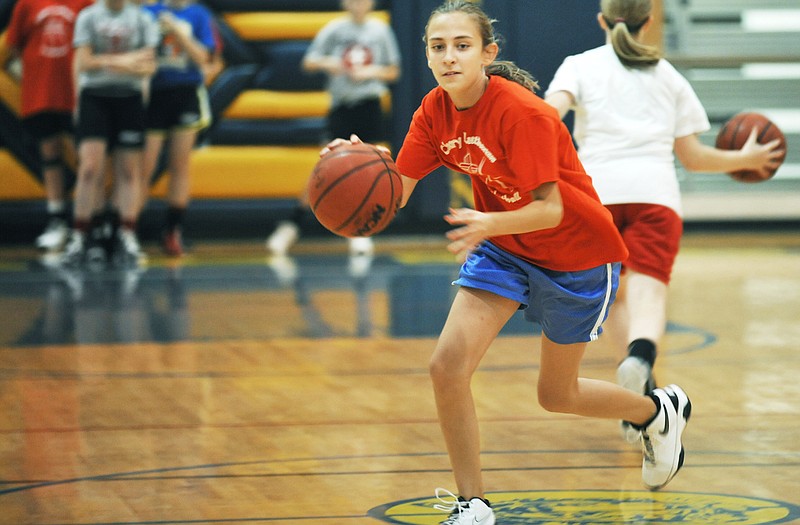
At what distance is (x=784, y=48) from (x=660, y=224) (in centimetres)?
830

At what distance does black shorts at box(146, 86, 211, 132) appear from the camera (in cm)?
941

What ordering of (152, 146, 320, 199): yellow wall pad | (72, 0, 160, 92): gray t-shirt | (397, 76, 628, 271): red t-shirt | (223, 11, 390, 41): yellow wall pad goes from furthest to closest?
1. (223, 11, 390, 41): yellow wall pad
2. (152, 146, 320, 199): yellow wall pad
3. (72, 0, 160, 92): gray t-shirt
4. (397, 76, 628, 271): red t-shirt

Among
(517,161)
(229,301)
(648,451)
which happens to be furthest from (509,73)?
(229,301)

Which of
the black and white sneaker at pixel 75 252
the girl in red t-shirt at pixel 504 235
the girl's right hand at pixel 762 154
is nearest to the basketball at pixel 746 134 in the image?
the girl's right hand at pixel 762 154

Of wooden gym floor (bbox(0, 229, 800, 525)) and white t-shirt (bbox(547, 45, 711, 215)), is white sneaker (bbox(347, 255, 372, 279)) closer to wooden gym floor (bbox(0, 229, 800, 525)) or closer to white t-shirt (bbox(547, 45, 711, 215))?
wooden gym floor (bbox(0, 229, 800, 525))

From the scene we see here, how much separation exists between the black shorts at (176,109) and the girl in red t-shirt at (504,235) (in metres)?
6.30

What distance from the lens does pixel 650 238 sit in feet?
13.7

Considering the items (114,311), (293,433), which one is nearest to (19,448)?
(293,433)

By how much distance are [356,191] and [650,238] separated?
1.41 metres

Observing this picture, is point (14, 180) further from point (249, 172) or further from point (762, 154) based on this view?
point (762, 154)

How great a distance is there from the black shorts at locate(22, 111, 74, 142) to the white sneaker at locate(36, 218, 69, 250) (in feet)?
2.17

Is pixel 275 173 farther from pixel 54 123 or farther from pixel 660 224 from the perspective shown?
pixel 660 224

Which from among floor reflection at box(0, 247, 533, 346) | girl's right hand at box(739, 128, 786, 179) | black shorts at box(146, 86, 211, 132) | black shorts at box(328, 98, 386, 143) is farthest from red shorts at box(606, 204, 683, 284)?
black shorts at box(146, 86, 211, 132)

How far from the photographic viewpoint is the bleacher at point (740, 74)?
11.5 metres
